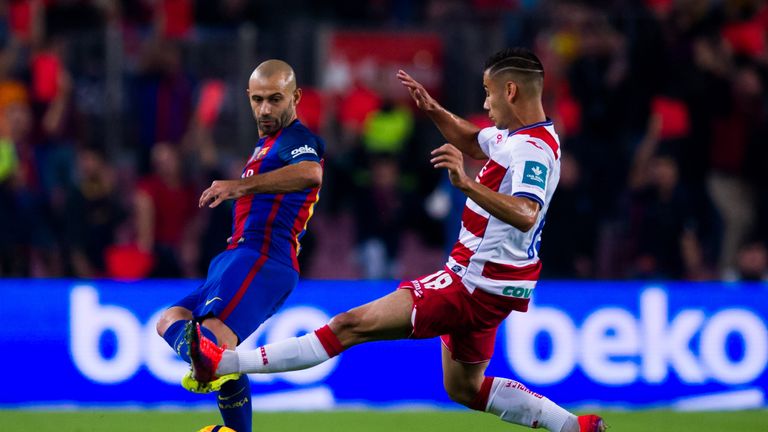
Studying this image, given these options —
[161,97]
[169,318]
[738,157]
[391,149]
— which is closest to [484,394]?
[169,318]

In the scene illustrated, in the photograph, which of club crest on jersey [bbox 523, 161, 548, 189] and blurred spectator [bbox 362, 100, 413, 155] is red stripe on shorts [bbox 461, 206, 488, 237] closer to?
club crest on jersey [bbox 523, 161, 548, 189]

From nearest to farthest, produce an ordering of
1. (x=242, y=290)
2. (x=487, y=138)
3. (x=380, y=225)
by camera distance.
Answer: (x=242, y=290) → (x=487, y=138) → (x=380, y=225)

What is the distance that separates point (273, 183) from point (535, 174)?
1.36 m

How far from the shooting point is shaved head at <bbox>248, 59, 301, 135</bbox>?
7359 mm

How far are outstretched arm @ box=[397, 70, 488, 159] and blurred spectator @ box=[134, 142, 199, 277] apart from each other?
4.90 metres

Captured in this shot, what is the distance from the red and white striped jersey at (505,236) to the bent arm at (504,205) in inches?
9.7

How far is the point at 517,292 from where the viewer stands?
707 cm

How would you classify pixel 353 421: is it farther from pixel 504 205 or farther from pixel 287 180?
pixel 504 205

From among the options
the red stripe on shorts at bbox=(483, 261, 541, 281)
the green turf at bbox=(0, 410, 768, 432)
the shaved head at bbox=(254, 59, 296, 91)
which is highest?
the shaved head at bbox=(254, 59, 296, 91)

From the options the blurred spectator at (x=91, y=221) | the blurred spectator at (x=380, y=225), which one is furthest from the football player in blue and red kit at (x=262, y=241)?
the blurred spectator at (x=91, y=221)

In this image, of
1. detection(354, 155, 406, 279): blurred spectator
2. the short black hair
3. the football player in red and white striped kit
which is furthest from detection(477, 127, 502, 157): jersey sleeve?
detection(354, 155, 406, 279): blurred spectator

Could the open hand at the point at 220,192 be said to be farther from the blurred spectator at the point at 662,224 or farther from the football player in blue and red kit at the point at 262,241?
the blurred spectator at the point at 662,224

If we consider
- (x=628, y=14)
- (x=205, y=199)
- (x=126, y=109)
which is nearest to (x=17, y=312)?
(x=126, y=109)

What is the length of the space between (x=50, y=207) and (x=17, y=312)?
225cm
